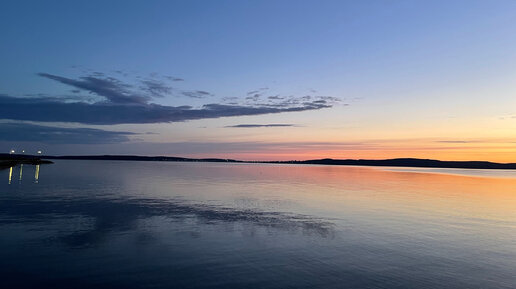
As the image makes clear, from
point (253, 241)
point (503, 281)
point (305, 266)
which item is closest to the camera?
point (503, 281)

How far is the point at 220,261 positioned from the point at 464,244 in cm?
1489

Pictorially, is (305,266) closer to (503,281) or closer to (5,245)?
(503,281)

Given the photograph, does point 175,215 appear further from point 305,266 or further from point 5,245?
point 305,266

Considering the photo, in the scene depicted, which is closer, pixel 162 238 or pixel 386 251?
pixel 386 251

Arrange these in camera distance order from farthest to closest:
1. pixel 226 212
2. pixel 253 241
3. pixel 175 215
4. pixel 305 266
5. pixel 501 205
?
pixel 501 205 → pixel 226 212 → pixel 175 215 → pixel 253 241 → pixel 305 266

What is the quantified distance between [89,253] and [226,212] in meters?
14.2

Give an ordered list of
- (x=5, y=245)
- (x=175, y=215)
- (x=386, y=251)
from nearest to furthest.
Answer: (x=5, y=245)
(x=386, y=251)
(x=175, y=215)

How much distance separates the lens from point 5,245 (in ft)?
54.3

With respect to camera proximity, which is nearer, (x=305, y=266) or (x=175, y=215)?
(x=305, y=266)

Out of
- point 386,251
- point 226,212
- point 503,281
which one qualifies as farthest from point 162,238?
point 503,281

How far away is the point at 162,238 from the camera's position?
1917 centimetres

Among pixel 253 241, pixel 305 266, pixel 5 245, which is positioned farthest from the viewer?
pixel 253 241

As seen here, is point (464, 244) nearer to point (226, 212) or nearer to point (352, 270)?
point (352, 270)

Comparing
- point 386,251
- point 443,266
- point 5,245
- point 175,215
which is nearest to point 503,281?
point 443,266
